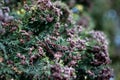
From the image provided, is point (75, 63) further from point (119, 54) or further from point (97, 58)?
point (119, 54)

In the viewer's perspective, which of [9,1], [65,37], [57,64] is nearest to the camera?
[57,64]

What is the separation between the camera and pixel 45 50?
4391mm

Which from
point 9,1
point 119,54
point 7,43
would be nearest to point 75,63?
point 7,43

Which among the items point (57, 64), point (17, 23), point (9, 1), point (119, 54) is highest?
point (119, 54)

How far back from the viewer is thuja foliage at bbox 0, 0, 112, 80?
417 centimetres

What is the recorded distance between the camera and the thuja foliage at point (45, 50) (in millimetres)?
4172

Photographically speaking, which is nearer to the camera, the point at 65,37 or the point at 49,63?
the point at 49,63

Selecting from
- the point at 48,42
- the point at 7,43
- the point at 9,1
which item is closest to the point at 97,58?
the point at 48,42

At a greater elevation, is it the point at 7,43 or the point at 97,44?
the point at 97,44

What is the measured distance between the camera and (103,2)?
12.6 metres

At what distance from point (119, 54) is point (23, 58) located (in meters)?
10.2

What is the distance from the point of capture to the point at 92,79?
4934mm

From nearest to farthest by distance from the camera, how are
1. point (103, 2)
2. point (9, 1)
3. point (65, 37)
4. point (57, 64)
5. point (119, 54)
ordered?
point (57, 64) → point (65, 37) → point (9, 1) → point (103, 2) → point (119, 54)

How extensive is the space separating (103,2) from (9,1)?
A: 7.43m
